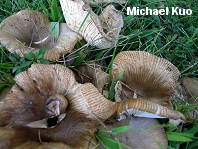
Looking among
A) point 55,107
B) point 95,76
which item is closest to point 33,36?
point 95,76

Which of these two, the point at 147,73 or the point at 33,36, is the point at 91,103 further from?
the point at 33,36

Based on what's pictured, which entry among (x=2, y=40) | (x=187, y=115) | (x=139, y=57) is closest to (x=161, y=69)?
(x=139, y=57)

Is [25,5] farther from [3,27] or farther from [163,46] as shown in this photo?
[163,46]

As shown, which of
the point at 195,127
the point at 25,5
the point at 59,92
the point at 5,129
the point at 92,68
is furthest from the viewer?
the point at 25,5

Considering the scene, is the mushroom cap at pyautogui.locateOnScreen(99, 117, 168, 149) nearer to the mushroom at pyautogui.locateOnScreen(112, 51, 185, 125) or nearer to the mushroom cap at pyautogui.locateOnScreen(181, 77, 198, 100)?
the mushroom at pyautogui.locateOnScreen(112, 51, 185, 125)

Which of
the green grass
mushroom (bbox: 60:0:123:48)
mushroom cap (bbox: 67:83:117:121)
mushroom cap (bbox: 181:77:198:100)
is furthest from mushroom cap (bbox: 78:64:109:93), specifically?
mushroom cap (bbox: 181:77:198:100)

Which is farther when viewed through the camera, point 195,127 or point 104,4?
point 104,4

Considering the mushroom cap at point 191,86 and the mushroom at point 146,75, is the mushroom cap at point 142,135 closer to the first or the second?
the mushroom at point 146,75
